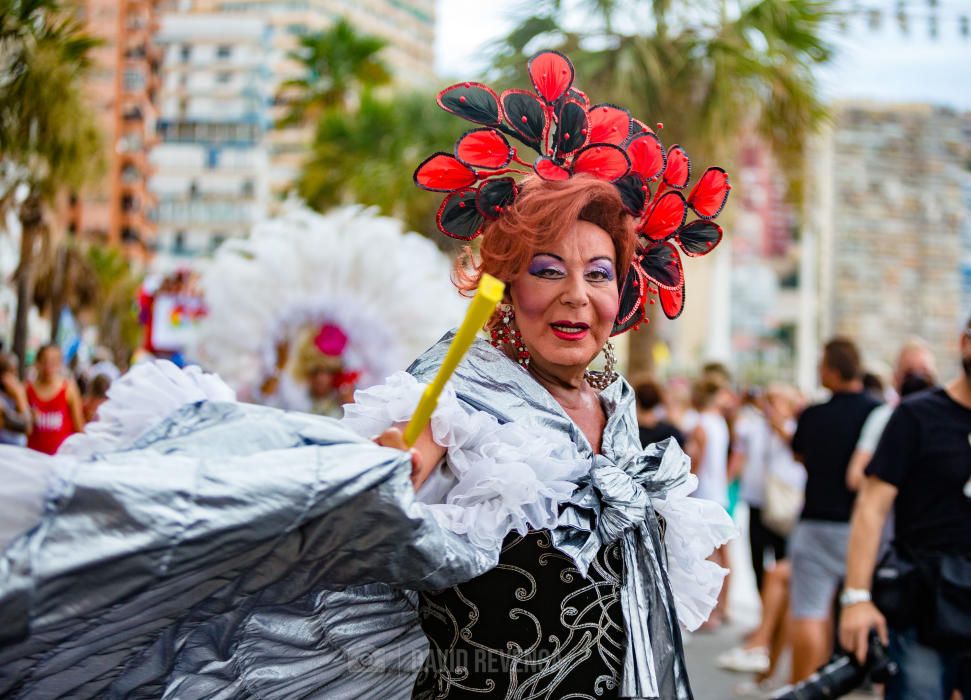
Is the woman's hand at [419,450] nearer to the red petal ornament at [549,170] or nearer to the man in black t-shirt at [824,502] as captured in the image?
the red petal ornament at [549,170]

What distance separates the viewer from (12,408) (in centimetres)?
699

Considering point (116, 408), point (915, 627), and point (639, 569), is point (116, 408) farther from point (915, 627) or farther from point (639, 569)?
point (915, 627)

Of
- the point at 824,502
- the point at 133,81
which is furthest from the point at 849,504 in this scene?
the point at 133,81

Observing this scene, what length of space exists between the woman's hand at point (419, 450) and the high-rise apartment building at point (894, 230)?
165ft

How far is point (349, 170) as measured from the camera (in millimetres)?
18375

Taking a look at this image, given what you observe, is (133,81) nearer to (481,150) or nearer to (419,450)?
(481,150)

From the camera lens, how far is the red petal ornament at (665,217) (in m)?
2.48

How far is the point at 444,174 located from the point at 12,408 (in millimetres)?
5432

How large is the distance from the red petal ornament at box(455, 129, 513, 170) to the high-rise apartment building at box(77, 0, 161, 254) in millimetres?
2784

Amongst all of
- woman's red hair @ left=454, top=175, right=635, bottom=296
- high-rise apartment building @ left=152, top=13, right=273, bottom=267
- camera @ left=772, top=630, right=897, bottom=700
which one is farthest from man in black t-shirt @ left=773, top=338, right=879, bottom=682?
high-rise apartment building @ left=152, top=13, right=273, bottom=267

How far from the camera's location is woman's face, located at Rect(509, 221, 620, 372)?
2293 millimetres

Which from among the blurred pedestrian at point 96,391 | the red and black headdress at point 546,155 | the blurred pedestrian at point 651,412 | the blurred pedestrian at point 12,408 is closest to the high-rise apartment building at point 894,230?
the blurred pedestrian at point 651,412

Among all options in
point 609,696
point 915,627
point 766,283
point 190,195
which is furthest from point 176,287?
point 766,283

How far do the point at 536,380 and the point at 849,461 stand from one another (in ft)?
12.4
